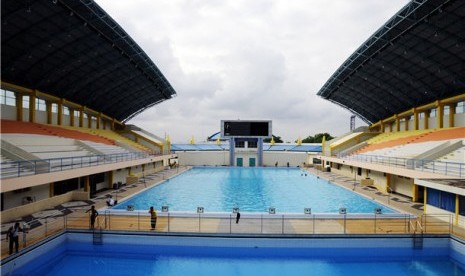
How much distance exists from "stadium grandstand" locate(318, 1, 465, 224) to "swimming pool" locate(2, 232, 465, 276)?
13.5 feet

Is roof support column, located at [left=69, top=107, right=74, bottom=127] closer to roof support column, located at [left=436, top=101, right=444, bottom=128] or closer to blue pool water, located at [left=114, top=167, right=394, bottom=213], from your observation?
blue pool water, located at [left=114, top=167, right=394, bottom=213]

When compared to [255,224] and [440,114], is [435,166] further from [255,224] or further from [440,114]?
[440,114]

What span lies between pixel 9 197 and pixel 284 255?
647 inches

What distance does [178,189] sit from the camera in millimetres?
34031

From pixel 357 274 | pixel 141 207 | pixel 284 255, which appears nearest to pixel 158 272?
pixel 284 255

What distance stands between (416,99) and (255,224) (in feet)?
117

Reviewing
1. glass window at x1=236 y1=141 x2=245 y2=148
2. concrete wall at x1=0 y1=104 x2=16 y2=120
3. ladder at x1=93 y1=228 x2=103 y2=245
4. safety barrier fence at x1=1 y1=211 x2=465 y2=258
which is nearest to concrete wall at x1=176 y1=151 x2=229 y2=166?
glass window at x1=236 y1=141 x2=245 y2=148

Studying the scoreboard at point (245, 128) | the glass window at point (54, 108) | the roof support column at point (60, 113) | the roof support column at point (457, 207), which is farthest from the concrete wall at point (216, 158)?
the roof support column at point (457, 207)

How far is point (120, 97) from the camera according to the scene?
167ft

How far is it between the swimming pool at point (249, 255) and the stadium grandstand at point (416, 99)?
4.13 meters

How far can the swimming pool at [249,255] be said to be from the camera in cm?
1453

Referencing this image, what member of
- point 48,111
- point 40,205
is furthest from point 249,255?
point 48,111

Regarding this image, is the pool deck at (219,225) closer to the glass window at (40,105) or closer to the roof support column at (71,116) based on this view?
the glass window at (40,105)

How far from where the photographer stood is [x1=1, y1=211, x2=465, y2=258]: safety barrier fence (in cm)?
1672
